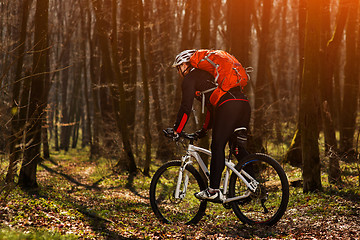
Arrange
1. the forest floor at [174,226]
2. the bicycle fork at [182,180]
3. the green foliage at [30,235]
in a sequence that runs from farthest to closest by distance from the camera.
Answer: the bicycle fork at [182,180]
the forest floor at [174,226]
the green foliage at [30,235]

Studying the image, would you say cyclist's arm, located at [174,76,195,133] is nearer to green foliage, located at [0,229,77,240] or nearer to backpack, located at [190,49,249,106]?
backpack, located at [190,49,249,106]

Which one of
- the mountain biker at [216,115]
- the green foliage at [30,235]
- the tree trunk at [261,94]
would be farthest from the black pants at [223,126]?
the tree trunk at [261,94]

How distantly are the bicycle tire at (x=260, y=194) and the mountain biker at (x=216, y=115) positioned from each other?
28 cm

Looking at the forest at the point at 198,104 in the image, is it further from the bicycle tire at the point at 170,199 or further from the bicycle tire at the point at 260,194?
the bicycle tire at the point at 260,194

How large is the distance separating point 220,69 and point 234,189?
5.60 ft

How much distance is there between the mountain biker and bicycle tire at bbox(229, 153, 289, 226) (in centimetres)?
28

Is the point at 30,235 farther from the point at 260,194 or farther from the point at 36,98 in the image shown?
the point at 36,98

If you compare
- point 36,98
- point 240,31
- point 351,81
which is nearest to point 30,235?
point 36,98

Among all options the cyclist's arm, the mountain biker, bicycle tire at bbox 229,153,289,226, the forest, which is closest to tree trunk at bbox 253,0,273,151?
the forest

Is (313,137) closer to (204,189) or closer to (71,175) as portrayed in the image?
(204,189)

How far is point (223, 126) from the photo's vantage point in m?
5.70

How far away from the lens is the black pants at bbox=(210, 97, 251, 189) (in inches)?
224

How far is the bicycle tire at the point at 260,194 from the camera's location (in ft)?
18.2

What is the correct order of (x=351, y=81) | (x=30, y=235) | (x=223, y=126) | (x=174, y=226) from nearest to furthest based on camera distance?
(x=30, y=235)
(x=223, y=126)
(x=174, y=226)
(x=351, y=81)
